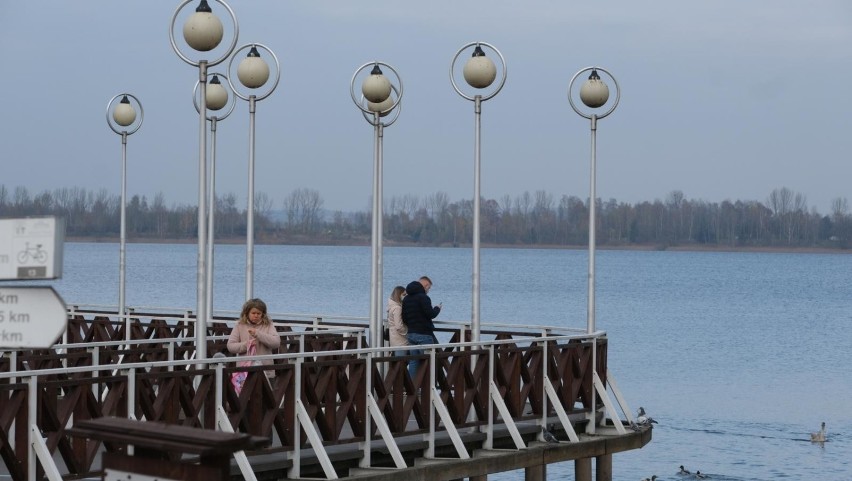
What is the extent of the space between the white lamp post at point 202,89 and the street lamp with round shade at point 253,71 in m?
5.18

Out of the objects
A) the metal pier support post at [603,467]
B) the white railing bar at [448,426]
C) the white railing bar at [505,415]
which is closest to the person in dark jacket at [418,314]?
the metal pier support post at [603,467]

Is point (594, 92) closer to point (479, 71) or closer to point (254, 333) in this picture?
point (479, 71)

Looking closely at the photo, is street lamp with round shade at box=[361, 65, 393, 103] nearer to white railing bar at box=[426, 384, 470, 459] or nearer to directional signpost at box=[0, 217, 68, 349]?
white railing bar at box=[426, 384, 470, 459]

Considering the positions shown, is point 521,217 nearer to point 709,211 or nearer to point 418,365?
point 709,211

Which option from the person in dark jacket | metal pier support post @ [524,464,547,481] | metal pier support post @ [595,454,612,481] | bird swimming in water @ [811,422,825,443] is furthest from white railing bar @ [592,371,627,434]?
bird swimming in water @ [811,422,825,443]

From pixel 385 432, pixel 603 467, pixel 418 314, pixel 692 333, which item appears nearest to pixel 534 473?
pixel 603 467

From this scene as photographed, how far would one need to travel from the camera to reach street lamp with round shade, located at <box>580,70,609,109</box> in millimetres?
17406

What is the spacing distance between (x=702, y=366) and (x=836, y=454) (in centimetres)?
2183

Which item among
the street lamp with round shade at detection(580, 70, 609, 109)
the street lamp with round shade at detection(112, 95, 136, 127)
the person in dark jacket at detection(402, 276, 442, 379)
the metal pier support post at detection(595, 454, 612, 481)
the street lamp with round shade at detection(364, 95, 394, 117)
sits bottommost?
the metal pier support post at detection(595, 454, 612, 481)

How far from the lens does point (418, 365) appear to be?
13891 mm

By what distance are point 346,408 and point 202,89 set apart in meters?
2.96

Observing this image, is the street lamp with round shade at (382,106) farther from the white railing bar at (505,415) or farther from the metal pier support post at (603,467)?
the metal pier support post at (603,467)

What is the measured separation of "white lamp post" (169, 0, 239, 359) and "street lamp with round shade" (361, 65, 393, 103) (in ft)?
10.7

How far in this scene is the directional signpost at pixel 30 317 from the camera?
6039 millimetres
